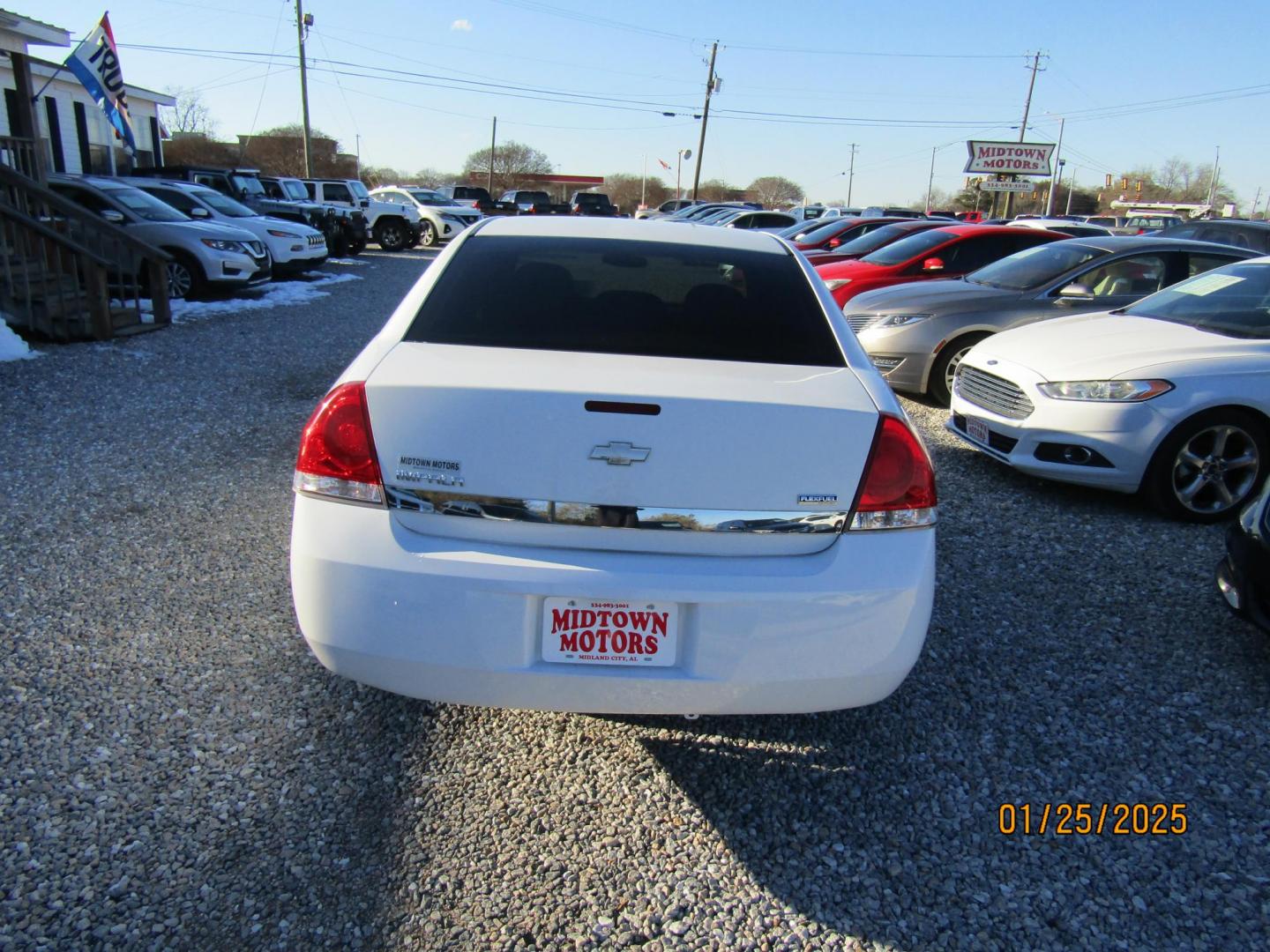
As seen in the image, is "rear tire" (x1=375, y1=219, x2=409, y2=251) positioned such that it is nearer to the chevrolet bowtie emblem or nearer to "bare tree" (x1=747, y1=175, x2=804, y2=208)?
the chevrolet bowtie emblem

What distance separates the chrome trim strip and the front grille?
353cm

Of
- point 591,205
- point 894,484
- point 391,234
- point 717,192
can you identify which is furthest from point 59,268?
point 717,192

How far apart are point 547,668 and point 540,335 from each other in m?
1.04

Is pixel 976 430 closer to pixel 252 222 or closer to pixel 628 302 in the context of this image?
pixel 628 302

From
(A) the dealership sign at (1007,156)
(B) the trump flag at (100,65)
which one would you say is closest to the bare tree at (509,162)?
(A) the dealership sign at (1007,156)

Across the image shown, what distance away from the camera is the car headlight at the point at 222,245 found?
1233 cm

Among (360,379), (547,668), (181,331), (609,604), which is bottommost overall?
(181,331)

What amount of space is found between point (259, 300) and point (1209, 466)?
12.3m

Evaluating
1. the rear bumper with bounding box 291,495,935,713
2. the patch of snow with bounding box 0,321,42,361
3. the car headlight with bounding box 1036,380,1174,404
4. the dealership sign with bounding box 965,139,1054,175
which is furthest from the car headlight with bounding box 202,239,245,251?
the dealership sign with bounding box 965,139,1054,175

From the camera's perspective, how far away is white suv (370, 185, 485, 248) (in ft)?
88.4

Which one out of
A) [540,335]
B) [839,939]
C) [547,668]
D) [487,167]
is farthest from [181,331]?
[487,167]

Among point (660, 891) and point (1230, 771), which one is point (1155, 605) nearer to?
point (1230, 771)

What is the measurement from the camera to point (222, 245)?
12.5m

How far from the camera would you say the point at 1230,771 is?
277cm
